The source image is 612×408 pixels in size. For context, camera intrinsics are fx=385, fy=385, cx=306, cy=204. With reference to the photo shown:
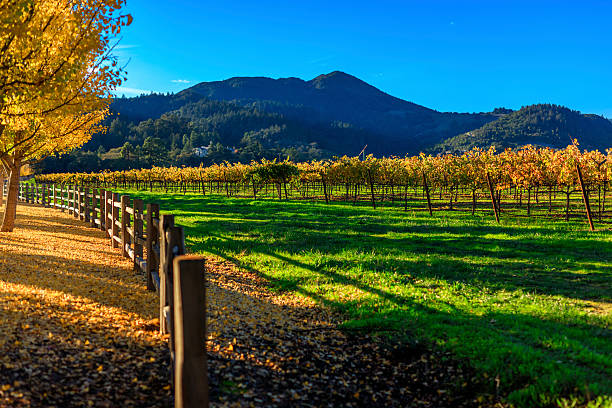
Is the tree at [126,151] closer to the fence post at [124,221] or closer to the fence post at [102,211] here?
the fence post at [102,211]

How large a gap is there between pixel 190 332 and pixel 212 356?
92.2 inches

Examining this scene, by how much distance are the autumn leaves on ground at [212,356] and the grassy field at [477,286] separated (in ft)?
2.07

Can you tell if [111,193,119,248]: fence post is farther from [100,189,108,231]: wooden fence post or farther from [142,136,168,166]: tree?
[142,136,168,166]: tree

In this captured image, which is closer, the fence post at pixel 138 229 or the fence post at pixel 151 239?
the fence post at pixel 151 239

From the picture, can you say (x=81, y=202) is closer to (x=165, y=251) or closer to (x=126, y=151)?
(x=165, y=251)

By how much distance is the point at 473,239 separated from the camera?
1541cm

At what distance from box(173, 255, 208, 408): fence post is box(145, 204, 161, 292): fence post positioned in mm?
4327

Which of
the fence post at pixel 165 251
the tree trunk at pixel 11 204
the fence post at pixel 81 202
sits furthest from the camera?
the fence post at pixel 81 202

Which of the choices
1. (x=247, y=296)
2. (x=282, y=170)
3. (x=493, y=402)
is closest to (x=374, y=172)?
(x=282, y=170)

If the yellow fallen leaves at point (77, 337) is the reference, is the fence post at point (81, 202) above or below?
above

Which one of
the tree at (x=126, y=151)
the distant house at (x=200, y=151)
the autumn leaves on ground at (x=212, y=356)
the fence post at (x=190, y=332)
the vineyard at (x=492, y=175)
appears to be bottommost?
the autumn leaves on ground at (x=212, y=356)

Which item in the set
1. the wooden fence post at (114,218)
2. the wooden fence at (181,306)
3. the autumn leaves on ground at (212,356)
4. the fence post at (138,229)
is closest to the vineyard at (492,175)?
the autumn leaves on ground at (212,356)

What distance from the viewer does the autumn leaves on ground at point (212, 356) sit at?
4305 millimetres

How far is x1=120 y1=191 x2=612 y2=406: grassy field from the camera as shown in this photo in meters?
5.06
